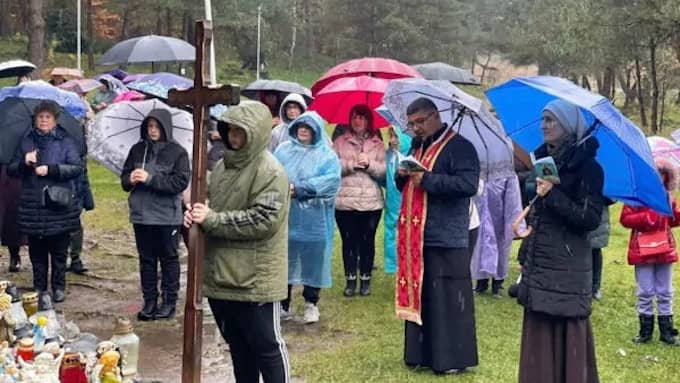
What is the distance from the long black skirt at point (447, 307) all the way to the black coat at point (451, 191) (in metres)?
0.09

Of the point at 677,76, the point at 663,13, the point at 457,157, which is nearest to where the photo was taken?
the point at 457,157

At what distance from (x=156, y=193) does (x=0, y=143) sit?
1.93 m

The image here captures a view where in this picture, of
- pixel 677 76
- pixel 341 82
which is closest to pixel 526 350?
pixel 341 82

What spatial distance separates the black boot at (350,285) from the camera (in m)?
7.97

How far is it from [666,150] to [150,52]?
859 cm

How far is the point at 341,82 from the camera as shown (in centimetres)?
818

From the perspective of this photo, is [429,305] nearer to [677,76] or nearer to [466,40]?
[677,76]

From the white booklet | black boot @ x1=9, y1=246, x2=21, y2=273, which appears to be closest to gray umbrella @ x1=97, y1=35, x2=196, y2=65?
black boot @ x1=9, y1=246, x2=21, y2=273

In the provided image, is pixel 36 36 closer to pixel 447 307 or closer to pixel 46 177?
pixel 46 177

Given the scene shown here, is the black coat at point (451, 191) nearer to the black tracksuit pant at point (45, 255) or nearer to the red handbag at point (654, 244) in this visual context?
the red handbag at point (654, 244)

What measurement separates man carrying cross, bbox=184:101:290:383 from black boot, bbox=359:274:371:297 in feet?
11.8

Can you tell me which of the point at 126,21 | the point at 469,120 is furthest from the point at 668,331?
the point at 126,21

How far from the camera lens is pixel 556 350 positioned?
188 inches

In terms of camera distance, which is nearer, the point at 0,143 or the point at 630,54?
the point at 0,143
